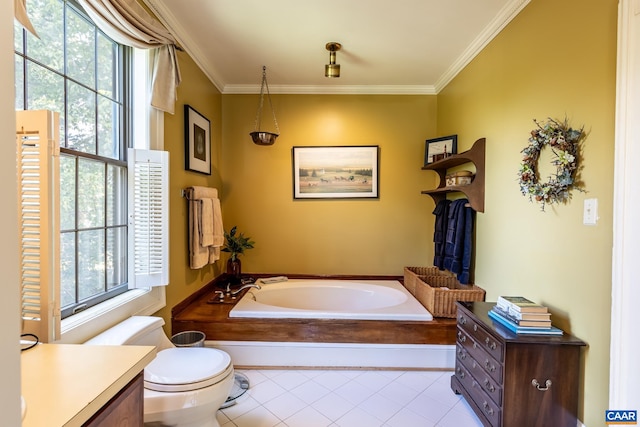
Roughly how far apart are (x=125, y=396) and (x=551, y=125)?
2.19 metres

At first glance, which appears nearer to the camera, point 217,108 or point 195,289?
point 195,289

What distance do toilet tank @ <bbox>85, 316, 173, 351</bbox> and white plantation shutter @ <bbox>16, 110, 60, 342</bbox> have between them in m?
0.42

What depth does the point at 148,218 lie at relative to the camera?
1.87m

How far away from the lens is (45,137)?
3.50 feet

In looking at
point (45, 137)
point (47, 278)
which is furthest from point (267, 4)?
point (47, 278)

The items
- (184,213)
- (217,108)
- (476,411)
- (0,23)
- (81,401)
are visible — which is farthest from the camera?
(217,108)

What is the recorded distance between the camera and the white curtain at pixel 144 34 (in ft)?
4.92

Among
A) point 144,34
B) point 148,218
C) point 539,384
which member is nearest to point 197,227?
point 148,218

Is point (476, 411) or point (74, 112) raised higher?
point (74, 112)

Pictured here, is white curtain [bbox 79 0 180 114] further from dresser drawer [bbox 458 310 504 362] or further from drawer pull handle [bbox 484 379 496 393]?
drawer pull handle [bbox 484 379 496 393]

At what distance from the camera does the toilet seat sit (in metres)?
1.36

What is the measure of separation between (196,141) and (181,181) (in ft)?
1.46

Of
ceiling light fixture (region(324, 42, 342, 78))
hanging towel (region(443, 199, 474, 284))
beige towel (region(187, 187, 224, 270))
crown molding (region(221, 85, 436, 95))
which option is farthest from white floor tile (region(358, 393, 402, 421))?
crown molding (region(221, 85, 436, 95))

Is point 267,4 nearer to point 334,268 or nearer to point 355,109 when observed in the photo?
point 355,109
